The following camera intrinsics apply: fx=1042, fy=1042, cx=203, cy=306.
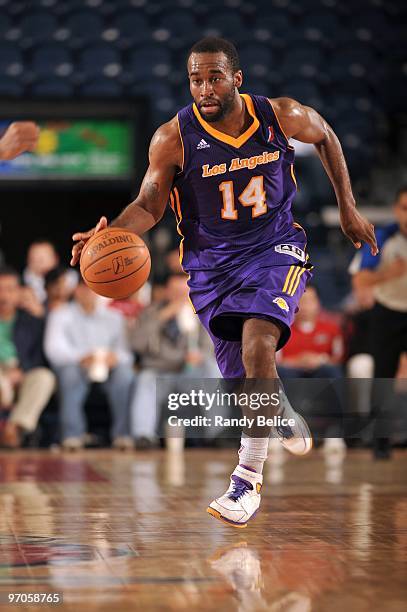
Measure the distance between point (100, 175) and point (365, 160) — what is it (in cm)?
304

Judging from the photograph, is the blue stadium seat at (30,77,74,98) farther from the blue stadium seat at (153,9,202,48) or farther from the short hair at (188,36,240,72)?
the short hair at (188,36,240,72)

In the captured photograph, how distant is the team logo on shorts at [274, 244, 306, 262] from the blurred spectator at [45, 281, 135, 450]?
4.64 metres

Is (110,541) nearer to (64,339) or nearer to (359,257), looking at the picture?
(359,257)

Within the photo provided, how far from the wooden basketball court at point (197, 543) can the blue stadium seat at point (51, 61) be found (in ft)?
22.7

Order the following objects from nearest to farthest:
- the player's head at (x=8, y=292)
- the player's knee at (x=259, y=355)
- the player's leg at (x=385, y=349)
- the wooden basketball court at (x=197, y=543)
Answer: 1. the wooden basketball court at (x=197, y=543)
2. the player's knee at (x=259, y=355)
3. the player's leg at (x=385, y=349)
4. the player's head at (x=8, y=292)

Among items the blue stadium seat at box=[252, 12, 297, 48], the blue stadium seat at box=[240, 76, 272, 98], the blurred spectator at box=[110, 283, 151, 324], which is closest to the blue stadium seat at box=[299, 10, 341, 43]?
the blue stadium seat at box=[252, 12, 297, 48]

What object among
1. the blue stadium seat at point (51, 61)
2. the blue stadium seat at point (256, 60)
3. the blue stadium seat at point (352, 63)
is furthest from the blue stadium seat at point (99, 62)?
the blue stadium seat at point (352, 63)

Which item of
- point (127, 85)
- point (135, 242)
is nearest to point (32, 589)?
point (135, 242)

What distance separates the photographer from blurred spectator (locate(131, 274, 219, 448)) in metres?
8.70

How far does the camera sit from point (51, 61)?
12.3 m

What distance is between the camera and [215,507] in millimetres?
3807

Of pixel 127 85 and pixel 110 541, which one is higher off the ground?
pixel 127 85

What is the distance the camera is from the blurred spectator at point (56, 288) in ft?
29.5

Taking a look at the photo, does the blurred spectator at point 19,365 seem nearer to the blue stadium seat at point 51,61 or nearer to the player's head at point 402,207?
the player's head at point 402,207
